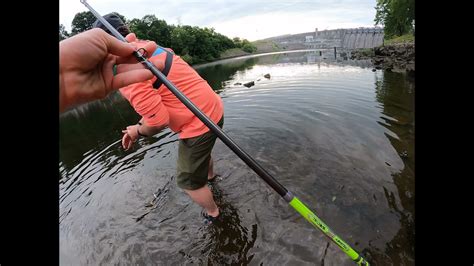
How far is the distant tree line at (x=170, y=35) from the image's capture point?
6147cm

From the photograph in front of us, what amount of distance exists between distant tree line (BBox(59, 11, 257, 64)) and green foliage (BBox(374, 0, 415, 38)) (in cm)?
5010

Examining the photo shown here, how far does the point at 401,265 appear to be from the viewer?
323 cm

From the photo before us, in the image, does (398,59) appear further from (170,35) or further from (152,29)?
(170,35)

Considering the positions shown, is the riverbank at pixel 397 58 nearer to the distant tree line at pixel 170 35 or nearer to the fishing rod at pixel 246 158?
the fishing rod at pixel 246 158

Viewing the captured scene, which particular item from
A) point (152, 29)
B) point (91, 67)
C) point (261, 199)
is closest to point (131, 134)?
point (91, 67)

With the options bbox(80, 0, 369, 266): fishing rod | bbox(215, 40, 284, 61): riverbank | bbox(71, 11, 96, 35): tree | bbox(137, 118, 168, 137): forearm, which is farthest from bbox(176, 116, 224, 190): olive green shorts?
bbox(215, 40, 284, 61): riverbank

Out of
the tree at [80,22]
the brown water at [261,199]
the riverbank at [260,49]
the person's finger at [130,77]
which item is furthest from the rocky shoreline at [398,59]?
the riverbank at [260,49]

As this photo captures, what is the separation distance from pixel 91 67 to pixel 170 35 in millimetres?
74247

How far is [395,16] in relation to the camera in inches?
2288

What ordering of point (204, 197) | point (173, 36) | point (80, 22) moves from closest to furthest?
point (204, 197) → point (80, 22) → point (173, 36)

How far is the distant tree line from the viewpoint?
6147 centimetres
